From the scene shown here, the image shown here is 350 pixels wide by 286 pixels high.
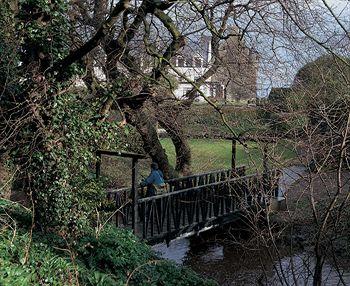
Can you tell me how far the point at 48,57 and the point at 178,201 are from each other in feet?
15.0

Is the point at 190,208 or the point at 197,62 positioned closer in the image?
the point at 190,208

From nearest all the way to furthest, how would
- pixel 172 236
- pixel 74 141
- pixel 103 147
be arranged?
pixel 74 141, pixel 103 147, pixel 172 236

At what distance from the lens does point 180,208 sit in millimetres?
11984

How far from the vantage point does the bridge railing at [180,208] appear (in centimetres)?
1114

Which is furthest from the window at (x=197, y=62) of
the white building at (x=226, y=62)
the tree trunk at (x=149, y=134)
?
the tree trunk at (x=149, y=134)

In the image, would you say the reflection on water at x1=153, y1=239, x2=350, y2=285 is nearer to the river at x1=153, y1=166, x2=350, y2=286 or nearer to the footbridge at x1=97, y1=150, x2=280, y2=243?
the river at x1=153, y1=166, x2=350, y2=286

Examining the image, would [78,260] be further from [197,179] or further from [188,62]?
[197,179]

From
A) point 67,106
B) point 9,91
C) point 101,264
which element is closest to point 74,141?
point 67,106

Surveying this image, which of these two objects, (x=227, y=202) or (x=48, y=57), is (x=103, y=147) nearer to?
(x=48, y=57)

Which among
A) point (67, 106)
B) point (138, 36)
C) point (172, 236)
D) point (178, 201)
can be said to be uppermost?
point (138, 36)

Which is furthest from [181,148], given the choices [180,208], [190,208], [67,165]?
[67,165]

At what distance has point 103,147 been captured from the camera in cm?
931

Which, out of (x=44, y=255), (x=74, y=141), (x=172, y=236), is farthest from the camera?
(x=172, y=236)

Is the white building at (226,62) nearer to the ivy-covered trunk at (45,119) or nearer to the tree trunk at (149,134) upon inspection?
the tree trunk at (149,134)
